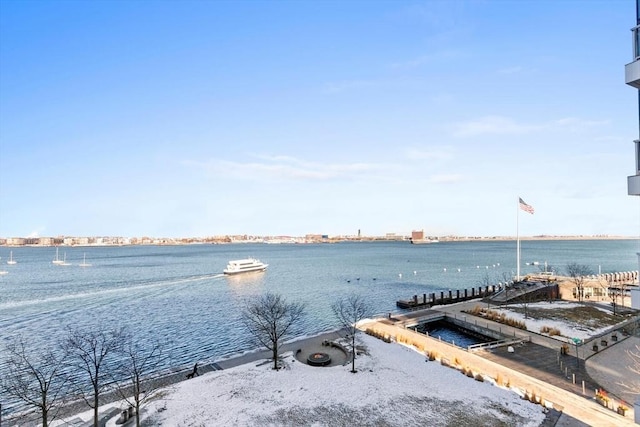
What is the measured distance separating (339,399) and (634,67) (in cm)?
2054

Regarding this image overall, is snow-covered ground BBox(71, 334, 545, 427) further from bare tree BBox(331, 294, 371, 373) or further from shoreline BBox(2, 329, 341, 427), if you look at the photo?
bare tree BBox(331, 294, 371, 373)

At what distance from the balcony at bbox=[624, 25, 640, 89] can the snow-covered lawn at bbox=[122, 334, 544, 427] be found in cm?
1622

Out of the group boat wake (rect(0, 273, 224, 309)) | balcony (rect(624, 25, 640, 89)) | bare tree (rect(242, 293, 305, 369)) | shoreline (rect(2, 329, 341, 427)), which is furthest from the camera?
boat wake (rect(0, 273, 224, 309))

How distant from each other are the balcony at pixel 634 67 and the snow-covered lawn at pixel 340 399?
1622cm

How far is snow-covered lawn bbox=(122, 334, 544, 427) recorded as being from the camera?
18.8m

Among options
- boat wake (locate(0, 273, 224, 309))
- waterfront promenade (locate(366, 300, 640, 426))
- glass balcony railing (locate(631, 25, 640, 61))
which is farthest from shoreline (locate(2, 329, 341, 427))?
boat wake (locate(0, 273, 224, 309))

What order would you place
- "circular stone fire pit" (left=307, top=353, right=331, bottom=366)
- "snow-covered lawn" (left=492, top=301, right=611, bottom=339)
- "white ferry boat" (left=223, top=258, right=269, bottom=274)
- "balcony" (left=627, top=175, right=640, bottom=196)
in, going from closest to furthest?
1. "balcony" (left=627, top=175, right=640, bottom=196)
2. "circular stone fire pit" (left=307, top=353, right=331, bottom=366)
3. "snow-covered lawn" (left=492, top=301, right=611, bottom=339)
4. "white ferry boat" (left=223, top=258, right=269, bottom=274)

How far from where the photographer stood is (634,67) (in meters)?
13.6

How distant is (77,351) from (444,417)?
33441 mm

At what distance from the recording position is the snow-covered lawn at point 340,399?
1880cm

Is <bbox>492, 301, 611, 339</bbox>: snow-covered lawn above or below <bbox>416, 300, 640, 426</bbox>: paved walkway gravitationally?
above

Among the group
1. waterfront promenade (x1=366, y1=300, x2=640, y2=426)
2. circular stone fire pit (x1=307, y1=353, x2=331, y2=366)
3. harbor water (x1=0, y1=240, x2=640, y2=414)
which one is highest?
circular stone fire pit (x1=307, y1=353, x2=331, y2=366)

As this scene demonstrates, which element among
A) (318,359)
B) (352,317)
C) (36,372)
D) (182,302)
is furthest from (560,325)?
(182,302)

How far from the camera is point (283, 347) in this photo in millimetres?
31812
